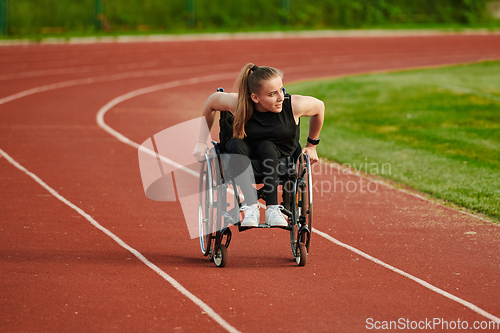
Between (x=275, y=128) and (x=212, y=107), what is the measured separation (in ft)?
1.74

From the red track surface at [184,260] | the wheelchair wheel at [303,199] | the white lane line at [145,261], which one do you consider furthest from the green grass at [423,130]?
the white lane line at [145,261]

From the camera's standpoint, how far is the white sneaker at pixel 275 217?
4.79 meters

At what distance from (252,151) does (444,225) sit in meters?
2.29

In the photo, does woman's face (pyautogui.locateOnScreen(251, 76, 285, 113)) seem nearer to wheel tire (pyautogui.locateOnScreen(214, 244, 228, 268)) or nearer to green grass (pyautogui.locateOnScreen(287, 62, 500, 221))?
wheel tire (pyautogui.locateOnScreen(214, 244, 228, 268))

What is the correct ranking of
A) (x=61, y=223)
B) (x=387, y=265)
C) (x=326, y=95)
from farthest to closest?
1. (x=326, y=95)
2. (x=61, y=223)
3. (x=387, y=265)

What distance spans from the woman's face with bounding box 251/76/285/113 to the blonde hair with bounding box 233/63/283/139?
0.04 meters

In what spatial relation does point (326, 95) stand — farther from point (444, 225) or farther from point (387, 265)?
point (387, 265)

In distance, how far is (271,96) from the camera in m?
4.93

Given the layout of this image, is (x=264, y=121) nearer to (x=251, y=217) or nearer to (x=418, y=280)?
(x=251, y=217)

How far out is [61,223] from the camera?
6.22 meters

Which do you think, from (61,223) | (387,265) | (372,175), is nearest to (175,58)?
(372,175)

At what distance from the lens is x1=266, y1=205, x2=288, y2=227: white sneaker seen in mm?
4793

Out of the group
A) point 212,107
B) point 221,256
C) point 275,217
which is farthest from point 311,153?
point 221,256

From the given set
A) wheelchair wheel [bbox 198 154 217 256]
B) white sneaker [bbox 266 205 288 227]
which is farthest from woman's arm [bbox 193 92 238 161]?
white sneaker [bbox 266 205 288 227]
